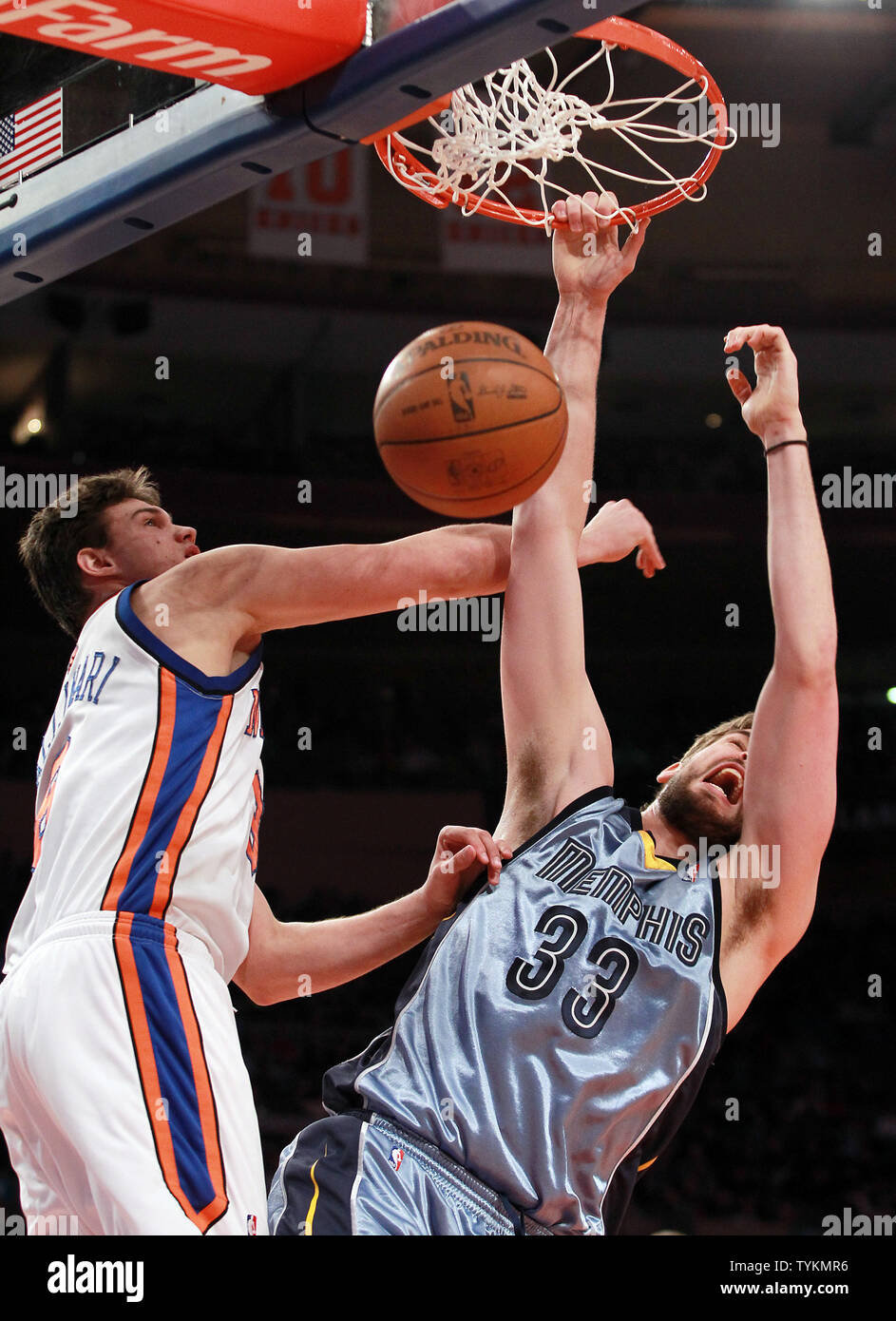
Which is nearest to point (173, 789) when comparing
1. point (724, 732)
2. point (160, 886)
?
point (160, 886)

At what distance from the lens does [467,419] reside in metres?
2.81

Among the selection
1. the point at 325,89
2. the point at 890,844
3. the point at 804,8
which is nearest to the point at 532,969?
the point at 325,89

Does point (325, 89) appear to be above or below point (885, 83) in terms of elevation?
below

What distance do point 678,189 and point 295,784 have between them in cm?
836

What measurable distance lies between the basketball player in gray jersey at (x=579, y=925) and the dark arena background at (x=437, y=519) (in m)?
7.70

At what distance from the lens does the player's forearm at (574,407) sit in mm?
3303

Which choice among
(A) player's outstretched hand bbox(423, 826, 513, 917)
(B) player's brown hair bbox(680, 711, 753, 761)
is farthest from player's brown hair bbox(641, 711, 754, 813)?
(A) player's outstretched hand bbox(423, 826, 513, 917)

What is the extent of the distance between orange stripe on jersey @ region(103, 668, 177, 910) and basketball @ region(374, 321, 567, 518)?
0.62m

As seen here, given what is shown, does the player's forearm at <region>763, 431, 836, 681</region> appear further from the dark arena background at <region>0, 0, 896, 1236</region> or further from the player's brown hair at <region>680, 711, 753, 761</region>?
the dark arena background at <region>0, 0, 896, 1236</region>

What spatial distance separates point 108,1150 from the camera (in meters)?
2.56

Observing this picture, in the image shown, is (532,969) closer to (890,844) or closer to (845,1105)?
(845,1105)

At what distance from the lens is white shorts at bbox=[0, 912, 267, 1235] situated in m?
2.56

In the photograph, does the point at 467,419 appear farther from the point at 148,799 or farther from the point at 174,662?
the point at 148,799

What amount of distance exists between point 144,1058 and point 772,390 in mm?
2003
